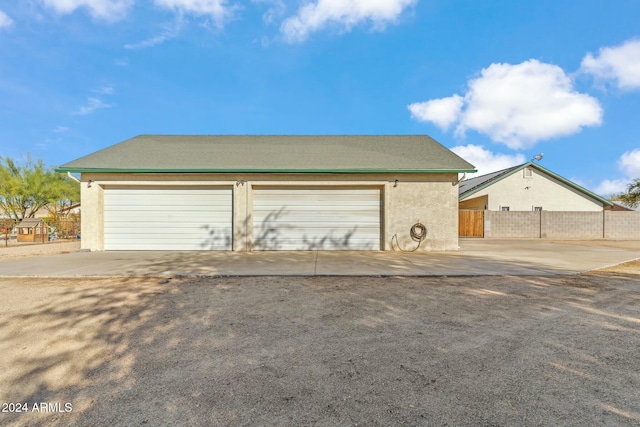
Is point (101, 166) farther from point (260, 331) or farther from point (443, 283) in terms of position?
point (443, 283)

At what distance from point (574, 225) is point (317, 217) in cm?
1817

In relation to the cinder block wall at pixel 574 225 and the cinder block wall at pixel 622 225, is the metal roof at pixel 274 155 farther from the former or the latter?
the cinder block wall at pixel 622 225

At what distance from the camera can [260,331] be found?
376 cm

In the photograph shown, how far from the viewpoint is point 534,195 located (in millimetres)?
22000

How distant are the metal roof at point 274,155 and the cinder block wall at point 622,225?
47.7 feet

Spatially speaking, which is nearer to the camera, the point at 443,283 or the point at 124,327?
the point at 124,327

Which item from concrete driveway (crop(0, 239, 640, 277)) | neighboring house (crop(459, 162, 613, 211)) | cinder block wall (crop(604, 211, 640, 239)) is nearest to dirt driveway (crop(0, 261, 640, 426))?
concrete driveway (crop(0, 239, 640, 277))

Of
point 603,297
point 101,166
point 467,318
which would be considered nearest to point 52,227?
point 101,166

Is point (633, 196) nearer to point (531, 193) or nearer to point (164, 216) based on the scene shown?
point (531, 193)

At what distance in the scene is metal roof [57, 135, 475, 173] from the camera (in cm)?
1132

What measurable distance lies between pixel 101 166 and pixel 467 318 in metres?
12.8

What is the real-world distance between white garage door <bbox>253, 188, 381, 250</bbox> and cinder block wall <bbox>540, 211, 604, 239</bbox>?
572 inches

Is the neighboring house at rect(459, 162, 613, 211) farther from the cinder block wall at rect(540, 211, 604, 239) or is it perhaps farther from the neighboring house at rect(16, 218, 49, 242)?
the neighboring house at rect(16, 218, 49, 242)

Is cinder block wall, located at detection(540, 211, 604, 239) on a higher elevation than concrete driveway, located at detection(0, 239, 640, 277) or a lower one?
higher
